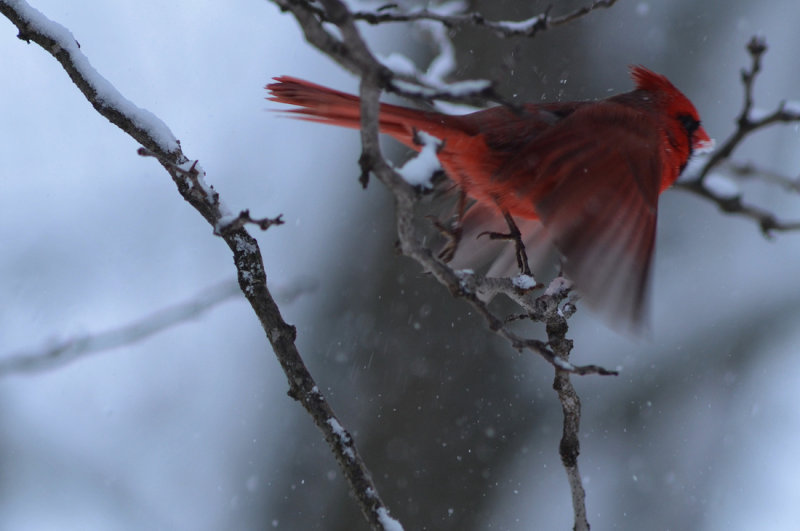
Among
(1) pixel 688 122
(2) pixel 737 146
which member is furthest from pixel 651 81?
→ (2) pixel 737 146

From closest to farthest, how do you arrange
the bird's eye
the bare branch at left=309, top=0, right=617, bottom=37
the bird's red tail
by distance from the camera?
the bare branch at left=309, top=0, right=617, bottom=37 → the bird's red tail → the bird's eye

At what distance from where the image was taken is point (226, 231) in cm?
145

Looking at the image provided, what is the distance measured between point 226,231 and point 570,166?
999 millimetres

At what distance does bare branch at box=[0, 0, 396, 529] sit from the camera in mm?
1410

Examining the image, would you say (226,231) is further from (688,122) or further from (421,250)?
(688,122)

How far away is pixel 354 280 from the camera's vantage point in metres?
3.51

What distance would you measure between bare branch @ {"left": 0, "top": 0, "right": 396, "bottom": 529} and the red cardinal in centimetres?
44

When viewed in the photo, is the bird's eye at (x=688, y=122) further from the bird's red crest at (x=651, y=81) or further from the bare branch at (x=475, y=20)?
the bare branch at (x=475, y=20)

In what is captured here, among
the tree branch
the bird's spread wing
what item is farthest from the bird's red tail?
the tree branch

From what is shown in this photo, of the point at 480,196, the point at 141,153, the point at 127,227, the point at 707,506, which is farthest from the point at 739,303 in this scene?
the point at 141,153

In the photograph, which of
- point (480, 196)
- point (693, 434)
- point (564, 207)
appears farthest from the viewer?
point (693, 434)

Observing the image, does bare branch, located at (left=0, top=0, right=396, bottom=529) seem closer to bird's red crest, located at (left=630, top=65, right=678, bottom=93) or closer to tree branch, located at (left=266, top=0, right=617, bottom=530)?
tree branch, located at (left=266, top=0, right=617, bottom=530)

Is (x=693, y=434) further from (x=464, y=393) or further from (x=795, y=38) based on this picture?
(x=795, y=38)

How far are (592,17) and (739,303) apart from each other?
1649mm
